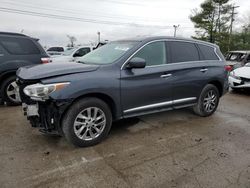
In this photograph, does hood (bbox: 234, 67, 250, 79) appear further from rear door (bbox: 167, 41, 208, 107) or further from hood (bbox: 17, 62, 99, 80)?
hood (bbox: 17, 62, 99, 80)

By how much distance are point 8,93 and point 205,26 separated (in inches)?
1154

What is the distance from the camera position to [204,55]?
16.4ft

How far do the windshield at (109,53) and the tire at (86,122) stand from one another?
0.80 metres

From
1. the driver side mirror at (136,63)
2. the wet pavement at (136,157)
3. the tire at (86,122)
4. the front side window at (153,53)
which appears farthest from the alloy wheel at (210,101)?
the tire at (86,122)

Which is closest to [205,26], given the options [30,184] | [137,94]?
[137,94]

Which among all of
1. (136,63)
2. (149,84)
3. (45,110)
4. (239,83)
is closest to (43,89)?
(45,110)

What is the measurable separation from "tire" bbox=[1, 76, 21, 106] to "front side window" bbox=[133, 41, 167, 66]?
134 inches

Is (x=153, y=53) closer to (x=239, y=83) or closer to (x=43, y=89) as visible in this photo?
(x=43, y=89)

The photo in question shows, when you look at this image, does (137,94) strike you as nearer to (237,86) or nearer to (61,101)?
(61,101)

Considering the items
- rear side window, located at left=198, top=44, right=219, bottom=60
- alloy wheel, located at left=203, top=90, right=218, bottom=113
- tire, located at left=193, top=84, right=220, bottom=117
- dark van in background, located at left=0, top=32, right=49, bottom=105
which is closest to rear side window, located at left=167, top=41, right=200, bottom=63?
rear side window, located at left=198, top=44, right=219, bottom=60

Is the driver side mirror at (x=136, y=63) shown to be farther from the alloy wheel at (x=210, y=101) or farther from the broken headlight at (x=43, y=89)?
the alloy wheel at (x=210, y=101)

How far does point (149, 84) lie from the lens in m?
3.94

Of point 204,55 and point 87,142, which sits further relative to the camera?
point 204,55

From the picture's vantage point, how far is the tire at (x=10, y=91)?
5.57m
